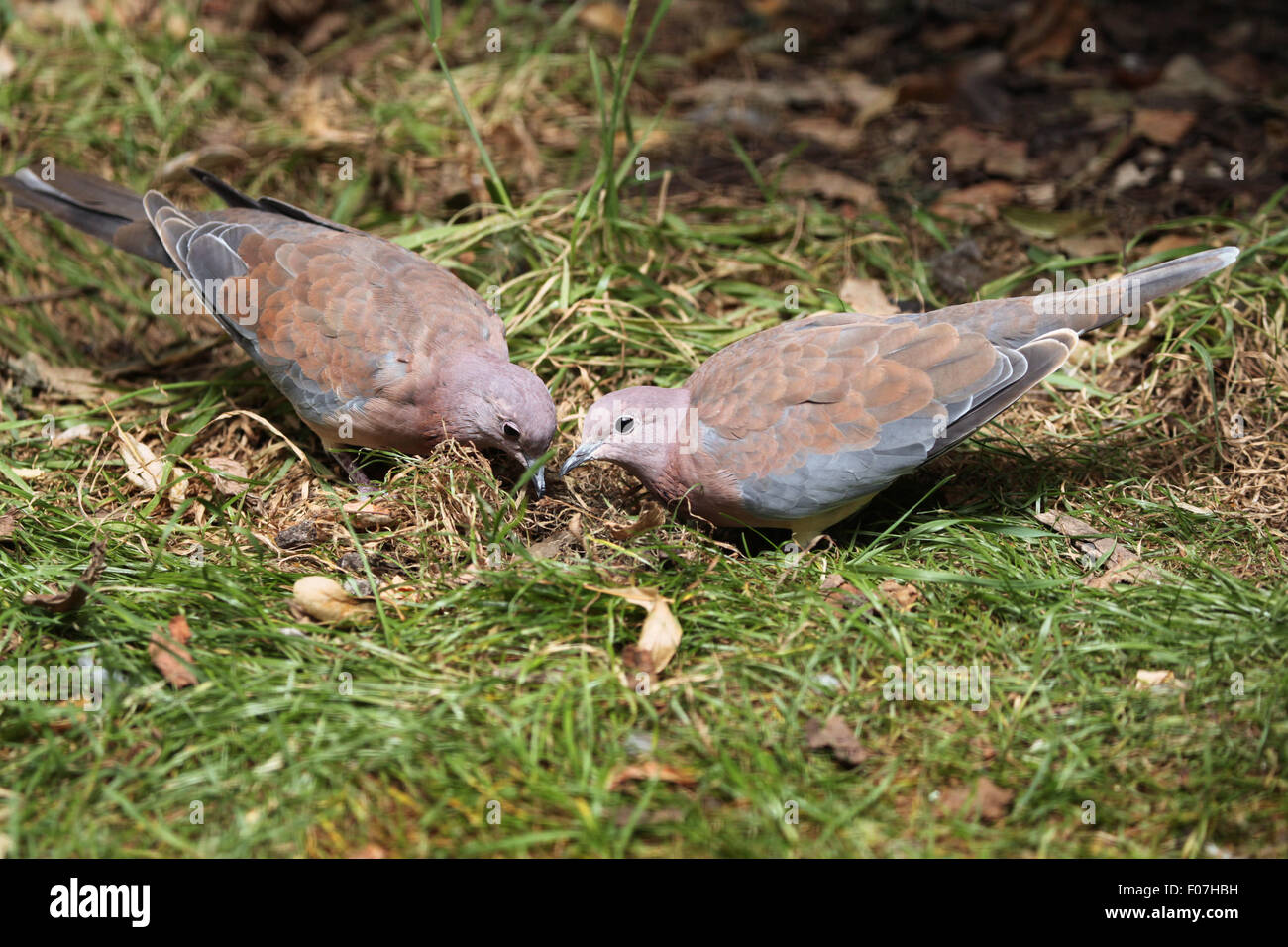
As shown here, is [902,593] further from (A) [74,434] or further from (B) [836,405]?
(A) [74,434]

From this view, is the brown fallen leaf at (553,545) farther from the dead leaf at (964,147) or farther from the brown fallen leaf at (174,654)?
the dead leaf at (964,147)

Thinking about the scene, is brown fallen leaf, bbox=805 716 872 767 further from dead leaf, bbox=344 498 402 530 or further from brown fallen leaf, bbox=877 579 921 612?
dead leaf, bbox=344 498 402 530

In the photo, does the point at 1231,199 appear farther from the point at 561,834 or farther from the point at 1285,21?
the point at 561,834

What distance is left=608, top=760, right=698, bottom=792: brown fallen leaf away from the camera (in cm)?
311

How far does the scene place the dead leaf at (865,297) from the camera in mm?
5336

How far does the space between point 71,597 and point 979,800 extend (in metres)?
3.02

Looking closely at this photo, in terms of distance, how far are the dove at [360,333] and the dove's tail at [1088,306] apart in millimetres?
1812

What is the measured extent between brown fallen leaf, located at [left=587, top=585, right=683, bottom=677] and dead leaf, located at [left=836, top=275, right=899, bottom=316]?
7.74 ft

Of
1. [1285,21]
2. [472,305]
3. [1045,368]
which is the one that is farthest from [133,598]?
[1285,21]

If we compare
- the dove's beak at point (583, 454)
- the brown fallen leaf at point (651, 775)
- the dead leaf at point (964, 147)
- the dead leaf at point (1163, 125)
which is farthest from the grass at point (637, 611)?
the dead leaf at point (1163, 125)

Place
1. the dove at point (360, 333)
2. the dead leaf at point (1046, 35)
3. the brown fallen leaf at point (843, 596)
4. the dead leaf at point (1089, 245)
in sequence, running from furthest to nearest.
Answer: the dead leaf at point (1046, 35), the dead leaf at point (1089, 245), the dove at point (360, 333), the brown fallen leaf at point (843, 596)

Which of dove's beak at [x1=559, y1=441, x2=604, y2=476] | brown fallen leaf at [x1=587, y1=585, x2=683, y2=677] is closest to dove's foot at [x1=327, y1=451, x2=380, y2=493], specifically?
dove's beak at [x1=559, y1=441, x2=604, y2=476]

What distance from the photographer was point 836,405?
4016 millimetres

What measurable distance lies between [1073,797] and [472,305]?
10.1 feet
